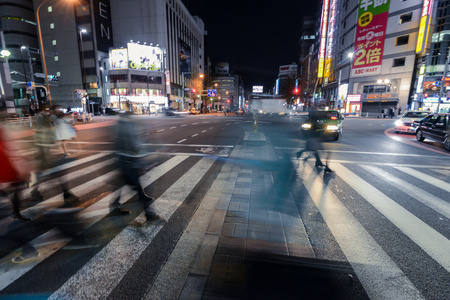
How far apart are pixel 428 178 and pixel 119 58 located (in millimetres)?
59962

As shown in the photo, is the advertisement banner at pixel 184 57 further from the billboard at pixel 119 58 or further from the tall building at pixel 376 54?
the tall building at pixel 376 54

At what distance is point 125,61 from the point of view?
5119cm

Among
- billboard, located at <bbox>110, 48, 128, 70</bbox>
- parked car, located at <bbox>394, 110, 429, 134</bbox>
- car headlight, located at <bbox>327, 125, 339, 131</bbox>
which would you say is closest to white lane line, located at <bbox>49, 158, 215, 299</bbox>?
car headlight, located at <bbox>327, 125, 339, 131</bbox>

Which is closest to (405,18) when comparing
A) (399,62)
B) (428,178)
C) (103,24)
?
(399,62)

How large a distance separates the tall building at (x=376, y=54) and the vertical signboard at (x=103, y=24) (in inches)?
2311

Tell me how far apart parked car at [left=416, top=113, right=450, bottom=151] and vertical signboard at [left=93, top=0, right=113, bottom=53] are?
63727 mm

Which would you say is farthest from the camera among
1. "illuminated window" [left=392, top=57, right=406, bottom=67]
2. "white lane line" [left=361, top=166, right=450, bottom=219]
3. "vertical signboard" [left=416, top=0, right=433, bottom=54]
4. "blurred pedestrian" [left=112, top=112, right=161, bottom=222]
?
"illuminated window" [left=392, top=57, right=406, bottom=67]

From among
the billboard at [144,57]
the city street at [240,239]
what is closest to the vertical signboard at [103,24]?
the billboard at [144,57]

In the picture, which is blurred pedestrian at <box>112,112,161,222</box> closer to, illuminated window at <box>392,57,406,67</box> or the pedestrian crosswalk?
the pedestrian crosswalk

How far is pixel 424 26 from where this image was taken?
32.7 m

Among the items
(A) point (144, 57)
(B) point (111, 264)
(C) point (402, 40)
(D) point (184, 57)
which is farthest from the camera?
(D) point (184, 57)

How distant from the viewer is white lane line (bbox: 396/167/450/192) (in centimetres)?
537

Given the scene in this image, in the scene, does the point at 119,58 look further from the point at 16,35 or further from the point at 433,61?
the point at 433,61

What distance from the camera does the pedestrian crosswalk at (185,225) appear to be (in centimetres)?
239
